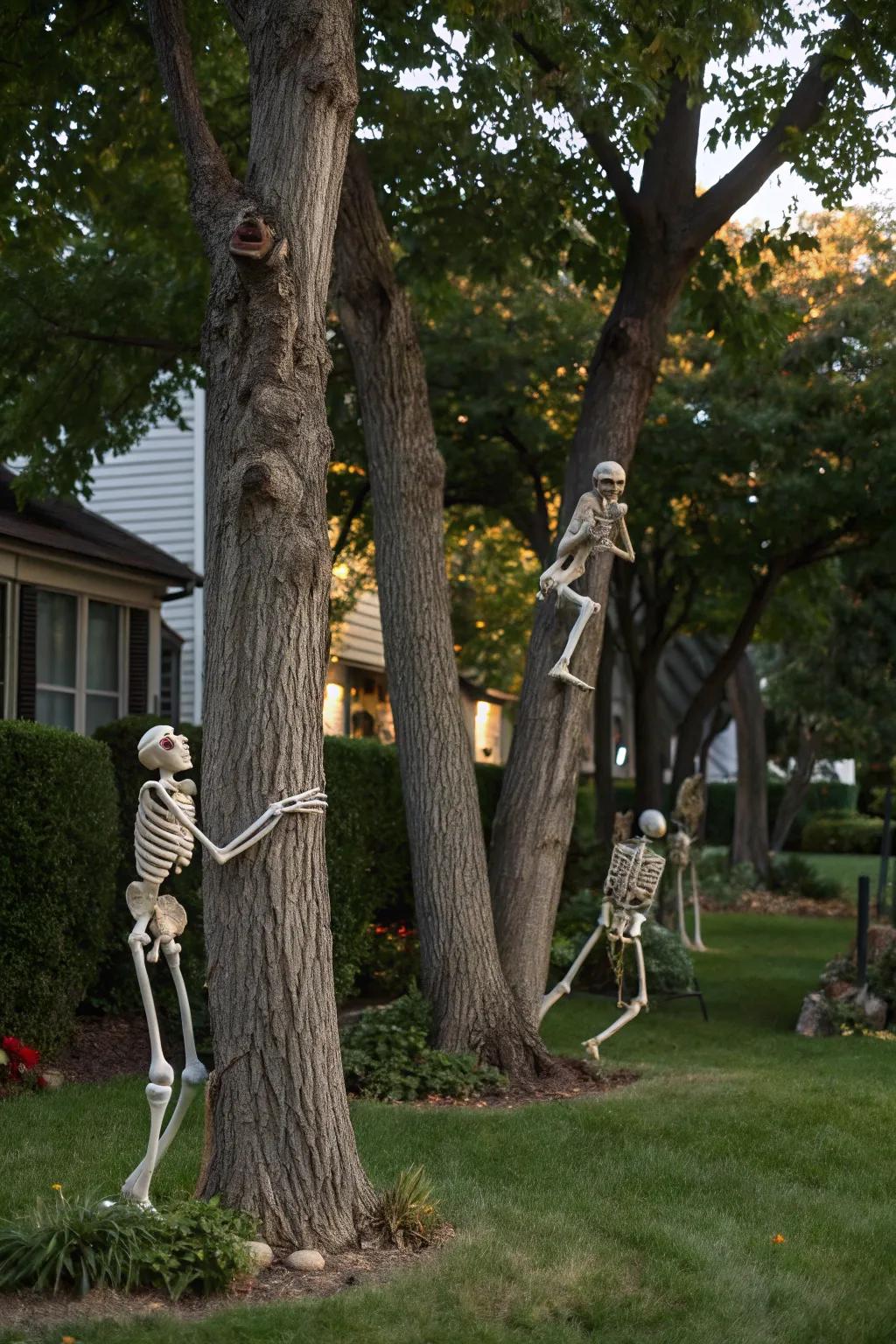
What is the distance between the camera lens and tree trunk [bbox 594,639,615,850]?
62.6 feet

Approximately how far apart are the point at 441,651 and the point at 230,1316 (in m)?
5.49

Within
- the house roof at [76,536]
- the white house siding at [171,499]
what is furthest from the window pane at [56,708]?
the white house siding at [171,499]

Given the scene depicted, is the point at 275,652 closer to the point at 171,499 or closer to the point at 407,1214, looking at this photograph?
the point at 407,1214

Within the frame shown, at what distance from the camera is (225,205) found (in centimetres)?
642

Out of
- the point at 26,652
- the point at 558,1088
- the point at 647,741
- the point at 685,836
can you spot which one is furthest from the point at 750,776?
A: the point at 558,1088

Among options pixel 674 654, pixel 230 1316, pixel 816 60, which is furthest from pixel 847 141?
pixel 674 654

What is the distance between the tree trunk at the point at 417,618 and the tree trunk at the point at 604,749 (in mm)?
8908

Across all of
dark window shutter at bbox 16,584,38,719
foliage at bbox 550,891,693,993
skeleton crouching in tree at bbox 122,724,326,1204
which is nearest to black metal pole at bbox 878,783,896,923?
foliage at bbox 550,891,693,993

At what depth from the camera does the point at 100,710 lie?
51.2 feet

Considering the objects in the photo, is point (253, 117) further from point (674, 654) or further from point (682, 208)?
point (674, 654)

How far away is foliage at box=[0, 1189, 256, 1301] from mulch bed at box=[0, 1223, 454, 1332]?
42mm

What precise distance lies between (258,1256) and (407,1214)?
0.68m

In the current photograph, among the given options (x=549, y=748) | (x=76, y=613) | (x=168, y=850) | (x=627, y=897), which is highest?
(x=76, y=613)

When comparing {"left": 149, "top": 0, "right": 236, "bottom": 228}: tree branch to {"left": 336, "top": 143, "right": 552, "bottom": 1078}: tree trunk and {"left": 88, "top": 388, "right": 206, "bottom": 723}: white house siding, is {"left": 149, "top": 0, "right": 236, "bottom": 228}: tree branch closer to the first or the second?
{"left": 336, "top": 143, "right": 552, "bottom": 1078}: tree trunk
